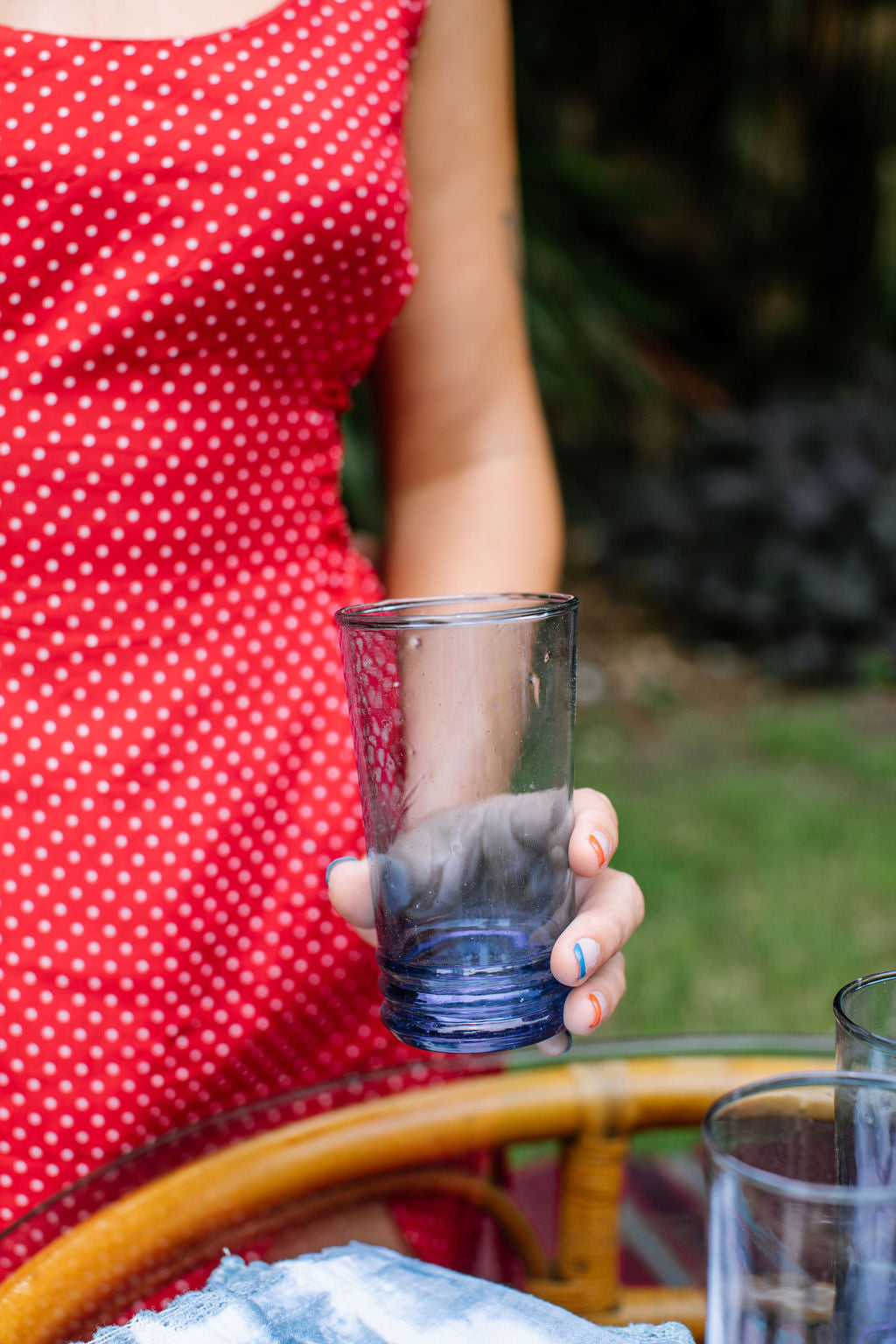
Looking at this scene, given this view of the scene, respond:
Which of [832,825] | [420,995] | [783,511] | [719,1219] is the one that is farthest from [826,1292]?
[783,511]

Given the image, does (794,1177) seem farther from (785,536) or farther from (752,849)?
(785,536)

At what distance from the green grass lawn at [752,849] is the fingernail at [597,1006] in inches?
69.7

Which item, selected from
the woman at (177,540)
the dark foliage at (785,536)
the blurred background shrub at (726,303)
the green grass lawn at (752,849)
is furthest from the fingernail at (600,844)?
the dark foliage at (785,536)

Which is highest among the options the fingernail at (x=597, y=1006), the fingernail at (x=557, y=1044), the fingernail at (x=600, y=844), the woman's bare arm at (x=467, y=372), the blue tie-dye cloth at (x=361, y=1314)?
the woman's bare arm at (x=467, y=372)

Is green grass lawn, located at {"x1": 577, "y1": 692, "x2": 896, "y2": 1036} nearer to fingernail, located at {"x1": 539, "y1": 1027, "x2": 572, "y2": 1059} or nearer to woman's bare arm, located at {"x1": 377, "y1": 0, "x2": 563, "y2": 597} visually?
woman's bare arm, located at {"x1": 377, "y1": 0, "x2": 563, "y2": 597}

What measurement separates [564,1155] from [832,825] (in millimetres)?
2626

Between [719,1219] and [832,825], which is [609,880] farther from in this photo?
[832,825]

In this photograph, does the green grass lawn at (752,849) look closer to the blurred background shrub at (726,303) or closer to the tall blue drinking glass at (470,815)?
the blurred background shrub at (726,303)

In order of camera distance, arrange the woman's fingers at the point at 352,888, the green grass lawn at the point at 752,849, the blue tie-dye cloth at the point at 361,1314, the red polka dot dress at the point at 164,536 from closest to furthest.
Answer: the blue tie-dye cloth at the point at 361,1314 < the woman's fingers at the point at 352,888 < the red polka dot dress at the point at 164,536 < the green grass lawn at the point at 752,849

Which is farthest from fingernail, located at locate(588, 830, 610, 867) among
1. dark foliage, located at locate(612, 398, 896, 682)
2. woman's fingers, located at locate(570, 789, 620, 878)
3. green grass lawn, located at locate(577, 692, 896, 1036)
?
dark foliage, located at locate(612, 398, 896, 682)

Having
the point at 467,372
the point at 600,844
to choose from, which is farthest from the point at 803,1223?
the point at 467,372

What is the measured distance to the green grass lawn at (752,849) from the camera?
100 inches

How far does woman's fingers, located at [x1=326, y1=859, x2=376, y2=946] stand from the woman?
0.21 metres

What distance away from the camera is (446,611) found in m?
0.67
